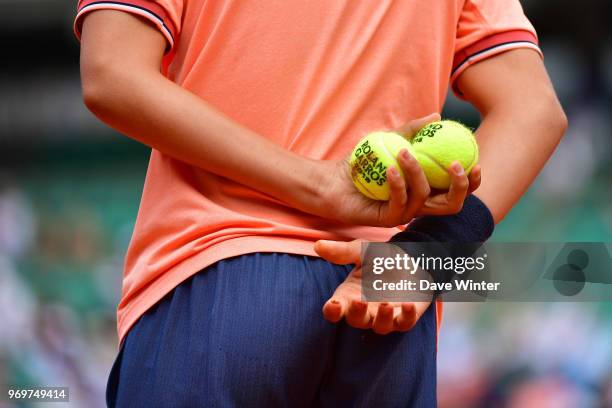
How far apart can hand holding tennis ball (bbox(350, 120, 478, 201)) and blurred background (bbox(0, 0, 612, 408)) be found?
15.2 feet

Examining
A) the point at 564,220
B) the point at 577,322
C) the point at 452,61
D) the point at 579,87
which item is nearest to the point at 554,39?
the point at 579,87

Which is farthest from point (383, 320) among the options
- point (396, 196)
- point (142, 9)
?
point (142, 9)

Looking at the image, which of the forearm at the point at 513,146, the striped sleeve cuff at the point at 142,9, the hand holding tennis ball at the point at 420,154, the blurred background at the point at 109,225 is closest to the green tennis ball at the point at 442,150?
the hand holding tennis ball at the point at 420,154

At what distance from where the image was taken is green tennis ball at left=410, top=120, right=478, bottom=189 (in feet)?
4.36

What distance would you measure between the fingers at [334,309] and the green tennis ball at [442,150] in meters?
0.23

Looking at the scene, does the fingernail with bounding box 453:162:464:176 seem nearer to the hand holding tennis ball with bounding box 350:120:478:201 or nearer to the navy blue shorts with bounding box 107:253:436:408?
the hand holding tennis ball with bounding box 350:120:478:201

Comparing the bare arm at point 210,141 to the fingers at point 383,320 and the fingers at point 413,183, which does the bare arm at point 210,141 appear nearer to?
the fingers at point 413,183

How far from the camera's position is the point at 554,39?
7816 millimetres

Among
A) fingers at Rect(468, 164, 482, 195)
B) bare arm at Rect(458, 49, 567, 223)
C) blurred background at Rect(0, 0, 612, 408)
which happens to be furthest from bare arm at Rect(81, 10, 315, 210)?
blurred background at Rect(0, 0, 612, 408)

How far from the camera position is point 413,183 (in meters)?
1.28

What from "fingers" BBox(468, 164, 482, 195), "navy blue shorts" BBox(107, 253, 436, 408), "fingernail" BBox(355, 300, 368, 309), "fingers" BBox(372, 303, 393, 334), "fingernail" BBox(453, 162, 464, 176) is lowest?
"navy blue shorts" BBox(107, 253, 436, 408)

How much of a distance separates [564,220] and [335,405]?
5.82m

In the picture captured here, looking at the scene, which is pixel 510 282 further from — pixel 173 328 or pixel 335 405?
pixel 173 328

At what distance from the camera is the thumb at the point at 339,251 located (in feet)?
4.25
